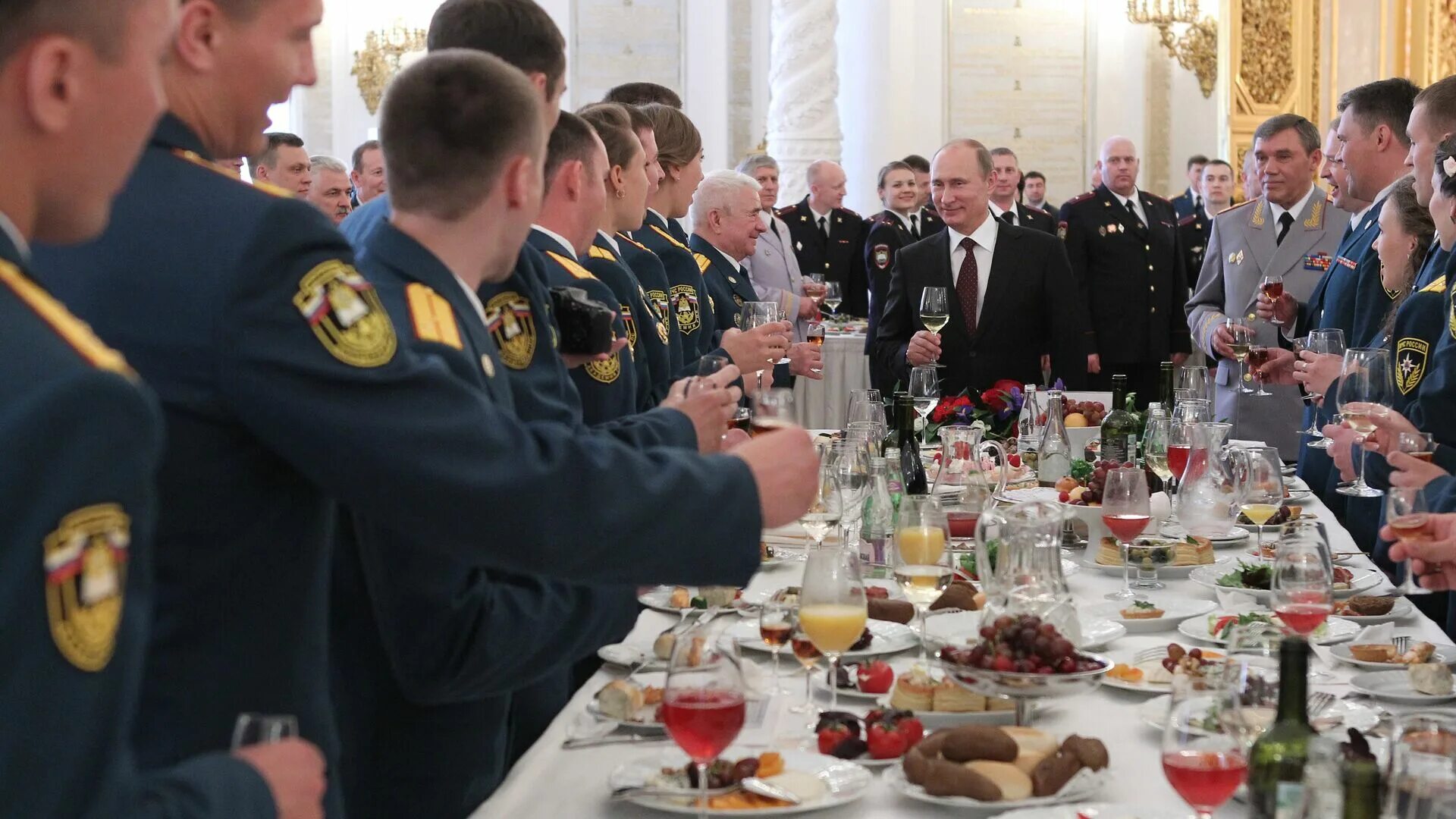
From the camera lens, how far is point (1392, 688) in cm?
216

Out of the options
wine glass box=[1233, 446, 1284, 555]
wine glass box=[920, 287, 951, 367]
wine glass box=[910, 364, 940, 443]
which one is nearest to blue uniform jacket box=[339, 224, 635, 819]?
wine glass box=[1233, 446, 1284, 555]

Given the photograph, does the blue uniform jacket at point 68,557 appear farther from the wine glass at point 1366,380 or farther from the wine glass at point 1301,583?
the wine glass at point 1366,380

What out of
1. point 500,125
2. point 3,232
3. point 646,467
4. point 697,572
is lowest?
point 697,572

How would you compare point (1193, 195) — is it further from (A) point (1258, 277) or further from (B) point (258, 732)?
(B) point (258, 732)

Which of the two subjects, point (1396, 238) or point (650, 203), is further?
point (650, 203)

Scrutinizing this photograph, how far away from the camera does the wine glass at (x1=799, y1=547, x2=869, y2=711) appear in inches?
77.8

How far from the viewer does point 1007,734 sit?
71.1 inches

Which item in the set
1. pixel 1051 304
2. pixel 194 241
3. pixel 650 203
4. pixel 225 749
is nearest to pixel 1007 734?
pixel 225 749

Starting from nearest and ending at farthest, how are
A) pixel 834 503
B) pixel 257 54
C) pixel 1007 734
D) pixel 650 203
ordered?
pixel 257 54
pixel 1007 734
pixel 834 503
pixel 650 203

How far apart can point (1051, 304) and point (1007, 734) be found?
4.72 meters

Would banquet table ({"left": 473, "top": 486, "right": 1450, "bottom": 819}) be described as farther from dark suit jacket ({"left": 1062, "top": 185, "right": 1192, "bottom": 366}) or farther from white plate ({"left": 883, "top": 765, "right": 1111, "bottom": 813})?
dark suit jacket ({"left": 1062, "top": 185, "right": 1192, "bottom": 366})

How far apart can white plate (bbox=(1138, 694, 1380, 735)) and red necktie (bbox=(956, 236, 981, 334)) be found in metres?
4.38

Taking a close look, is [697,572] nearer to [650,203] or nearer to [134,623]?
[134,623]

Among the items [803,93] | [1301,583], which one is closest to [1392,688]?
[1301,583]
